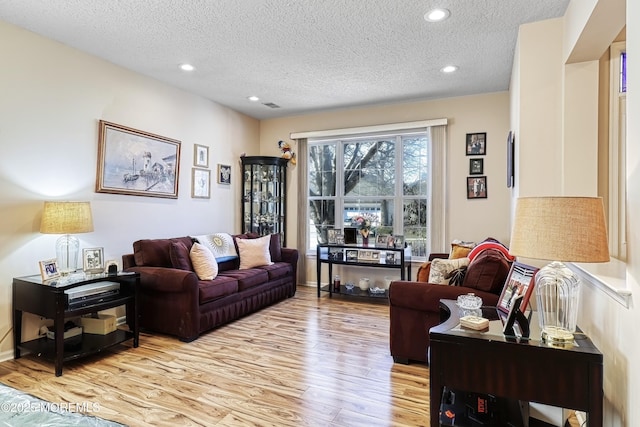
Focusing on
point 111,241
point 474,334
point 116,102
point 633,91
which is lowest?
point 474,334

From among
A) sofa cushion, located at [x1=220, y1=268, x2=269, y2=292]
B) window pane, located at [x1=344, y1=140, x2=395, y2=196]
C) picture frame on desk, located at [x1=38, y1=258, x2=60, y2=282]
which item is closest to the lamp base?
picture frame on desk, located at [x1=38, y1=258, x2=60, y2=282]

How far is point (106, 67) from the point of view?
3557 mm

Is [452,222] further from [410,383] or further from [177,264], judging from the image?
[177,264]

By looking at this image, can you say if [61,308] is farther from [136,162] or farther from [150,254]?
[136,162]

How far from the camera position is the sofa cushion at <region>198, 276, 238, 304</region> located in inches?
133

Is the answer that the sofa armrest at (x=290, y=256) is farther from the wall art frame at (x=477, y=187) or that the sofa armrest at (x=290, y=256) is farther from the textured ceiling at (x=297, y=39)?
the wall art frame at (x=477, y=187)

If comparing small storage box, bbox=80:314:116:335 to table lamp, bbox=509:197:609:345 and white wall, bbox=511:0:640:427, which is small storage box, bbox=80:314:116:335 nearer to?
table lamp, bbox=509:197:609:345

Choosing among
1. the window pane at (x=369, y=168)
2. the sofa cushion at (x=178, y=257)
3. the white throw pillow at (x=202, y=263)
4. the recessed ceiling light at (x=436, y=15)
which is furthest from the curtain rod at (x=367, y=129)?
the sofa cushion at (x=178, y=257)

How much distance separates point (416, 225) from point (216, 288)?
289cm

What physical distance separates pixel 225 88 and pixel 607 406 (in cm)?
444

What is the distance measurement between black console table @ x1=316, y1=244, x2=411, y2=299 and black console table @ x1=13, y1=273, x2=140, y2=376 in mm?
2507

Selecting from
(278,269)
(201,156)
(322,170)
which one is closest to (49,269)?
(201,156)

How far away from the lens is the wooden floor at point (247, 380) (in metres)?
2.12

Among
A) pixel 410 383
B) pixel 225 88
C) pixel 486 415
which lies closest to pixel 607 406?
pixel 486 415
